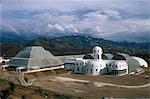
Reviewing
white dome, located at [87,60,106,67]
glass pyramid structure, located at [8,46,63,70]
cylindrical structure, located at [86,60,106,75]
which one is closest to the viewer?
cylindrical structure, located at [86,60,106,75]

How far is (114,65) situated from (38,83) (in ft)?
41.1

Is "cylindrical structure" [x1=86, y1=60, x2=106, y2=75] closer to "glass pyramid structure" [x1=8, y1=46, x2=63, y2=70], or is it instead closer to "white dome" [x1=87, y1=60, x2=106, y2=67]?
"white dome" [x1=87, y1=60, x2=106, y2=67]

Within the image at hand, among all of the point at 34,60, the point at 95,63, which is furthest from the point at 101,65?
the point at 34,60

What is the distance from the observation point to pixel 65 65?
47000mm

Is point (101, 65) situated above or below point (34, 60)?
below

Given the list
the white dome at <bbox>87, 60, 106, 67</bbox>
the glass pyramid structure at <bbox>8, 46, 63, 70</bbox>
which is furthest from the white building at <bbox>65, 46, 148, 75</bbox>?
the glass pyramid structure at <bbox>8, 46, 63, 70</bbox>

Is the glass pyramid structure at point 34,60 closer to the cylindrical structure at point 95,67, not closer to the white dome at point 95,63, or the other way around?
the cylindrical structure at point 95,67

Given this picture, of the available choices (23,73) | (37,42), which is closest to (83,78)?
(23,73)

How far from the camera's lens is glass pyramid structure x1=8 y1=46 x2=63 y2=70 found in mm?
41903

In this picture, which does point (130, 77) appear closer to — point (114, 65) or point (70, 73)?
point (114, 65)

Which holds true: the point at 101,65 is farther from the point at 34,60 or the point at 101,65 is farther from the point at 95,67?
the point at 34,60

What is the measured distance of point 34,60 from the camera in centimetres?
4256

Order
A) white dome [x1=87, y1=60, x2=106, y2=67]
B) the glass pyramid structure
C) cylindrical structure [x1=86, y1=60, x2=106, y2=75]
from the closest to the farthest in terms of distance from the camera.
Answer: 1. cylindrical structure [x1=86, y1=60, x2=106, y2=75]
2. white dome [x1=87, y1=60, x2=106, y2=67]
3. the glass pyramid structure

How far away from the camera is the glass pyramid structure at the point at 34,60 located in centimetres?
4190
